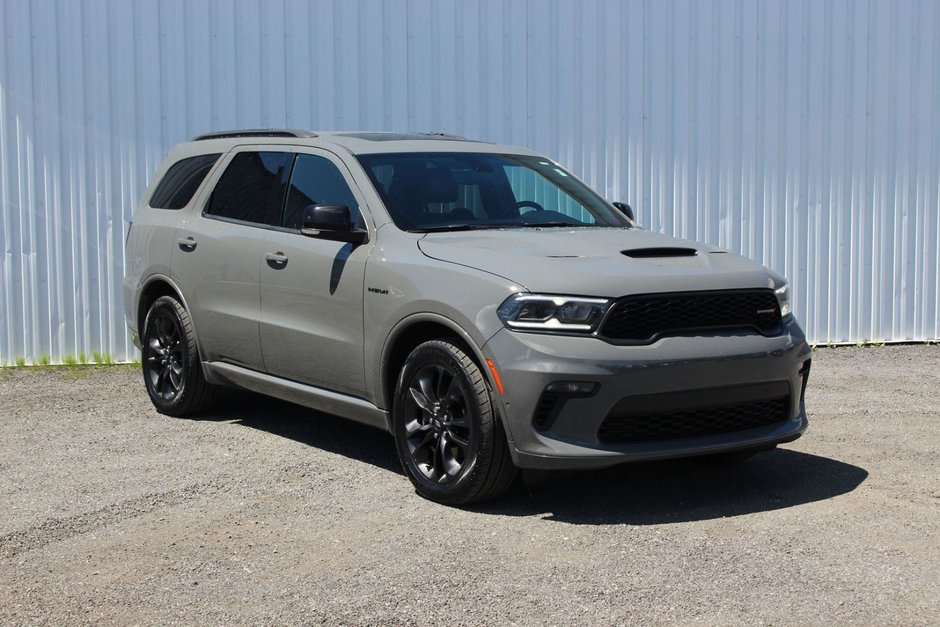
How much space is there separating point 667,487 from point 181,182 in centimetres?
413

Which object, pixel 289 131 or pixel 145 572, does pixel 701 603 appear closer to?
pixel 145 572

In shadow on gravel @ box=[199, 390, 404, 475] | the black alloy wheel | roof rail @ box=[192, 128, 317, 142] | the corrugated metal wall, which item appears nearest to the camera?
shadow on gravel @ box=[199, 390, 404, 475]

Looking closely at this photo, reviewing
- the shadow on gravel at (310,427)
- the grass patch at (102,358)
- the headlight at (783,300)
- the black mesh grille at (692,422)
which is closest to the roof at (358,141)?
the shadow on gravel at (310,427)

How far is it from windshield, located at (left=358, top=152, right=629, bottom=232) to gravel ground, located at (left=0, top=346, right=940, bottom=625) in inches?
56.5

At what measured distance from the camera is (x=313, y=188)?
7.26 m

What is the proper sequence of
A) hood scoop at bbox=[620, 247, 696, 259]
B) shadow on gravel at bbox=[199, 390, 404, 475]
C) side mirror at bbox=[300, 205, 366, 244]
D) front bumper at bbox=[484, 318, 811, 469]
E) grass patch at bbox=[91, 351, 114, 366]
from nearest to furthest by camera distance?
front bumper at bbox=[484, 318, 811, 469] < hood scoop at bbox=[620, 247, 696, 259] < side mirror at bbox=[300, 205, 366, 244] < shadow on gravel at bbox=[199, 390, 404, 475] < grass patch at bbox=[91, 351, 114, 366]

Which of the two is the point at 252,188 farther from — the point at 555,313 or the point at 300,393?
the point at 555,313

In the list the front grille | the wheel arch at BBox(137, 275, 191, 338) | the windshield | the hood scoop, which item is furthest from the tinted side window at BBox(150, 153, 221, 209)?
the front grille

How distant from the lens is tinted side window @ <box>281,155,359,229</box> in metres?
7.02

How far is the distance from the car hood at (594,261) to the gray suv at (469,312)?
0.01 m

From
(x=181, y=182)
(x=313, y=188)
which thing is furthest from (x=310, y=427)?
(x=181, y=182)

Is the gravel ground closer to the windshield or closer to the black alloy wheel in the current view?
the black alloy wheel

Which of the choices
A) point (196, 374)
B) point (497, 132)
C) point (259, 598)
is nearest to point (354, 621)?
point (259, 598)

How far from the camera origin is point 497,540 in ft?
17.9
